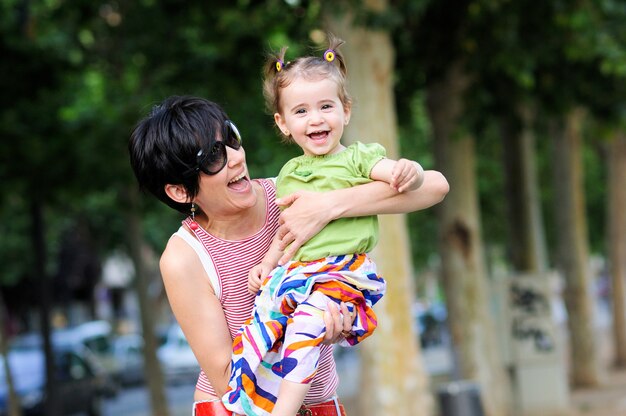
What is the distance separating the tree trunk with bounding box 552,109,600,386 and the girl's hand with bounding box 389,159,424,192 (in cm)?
1815

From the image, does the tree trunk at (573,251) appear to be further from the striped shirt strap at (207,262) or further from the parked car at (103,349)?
the striped shirt strap at (207,262)

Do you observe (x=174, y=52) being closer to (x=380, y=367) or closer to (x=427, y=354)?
(x=380, y=367)

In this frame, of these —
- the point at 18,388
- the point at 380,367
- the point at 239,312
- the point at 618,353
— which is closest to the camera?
the point at 239,312

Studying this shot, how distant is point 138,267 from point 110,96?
4044 millimetres

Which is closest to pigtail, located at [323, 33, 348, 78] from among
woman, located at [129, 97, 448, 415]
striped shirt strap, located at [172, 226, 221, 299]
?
woman, located at [129, 97, 448, 415]

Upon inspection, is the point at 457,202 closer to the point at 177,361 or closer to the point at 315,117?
the point at 315,117

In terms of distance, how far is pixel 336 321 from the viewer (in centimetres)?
311

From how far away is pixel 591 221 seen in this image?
35.0m

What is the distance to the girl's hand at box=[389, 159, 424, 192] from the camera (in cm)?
315

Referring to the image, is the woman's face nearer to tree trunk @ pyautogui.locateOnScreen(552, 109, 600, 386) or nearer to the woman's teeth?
the woman's teeth

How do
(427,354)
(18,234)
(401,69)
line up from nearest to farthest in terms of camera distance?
1. (401,69)
2. (18,234)
3. (427,354)

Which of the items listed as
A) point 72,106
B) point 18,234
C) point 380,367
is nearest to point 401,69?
point 72,106

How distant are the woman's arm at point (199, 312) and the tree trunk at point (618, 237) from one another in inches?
879

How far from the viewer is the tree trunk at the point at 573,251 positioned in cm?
2086
